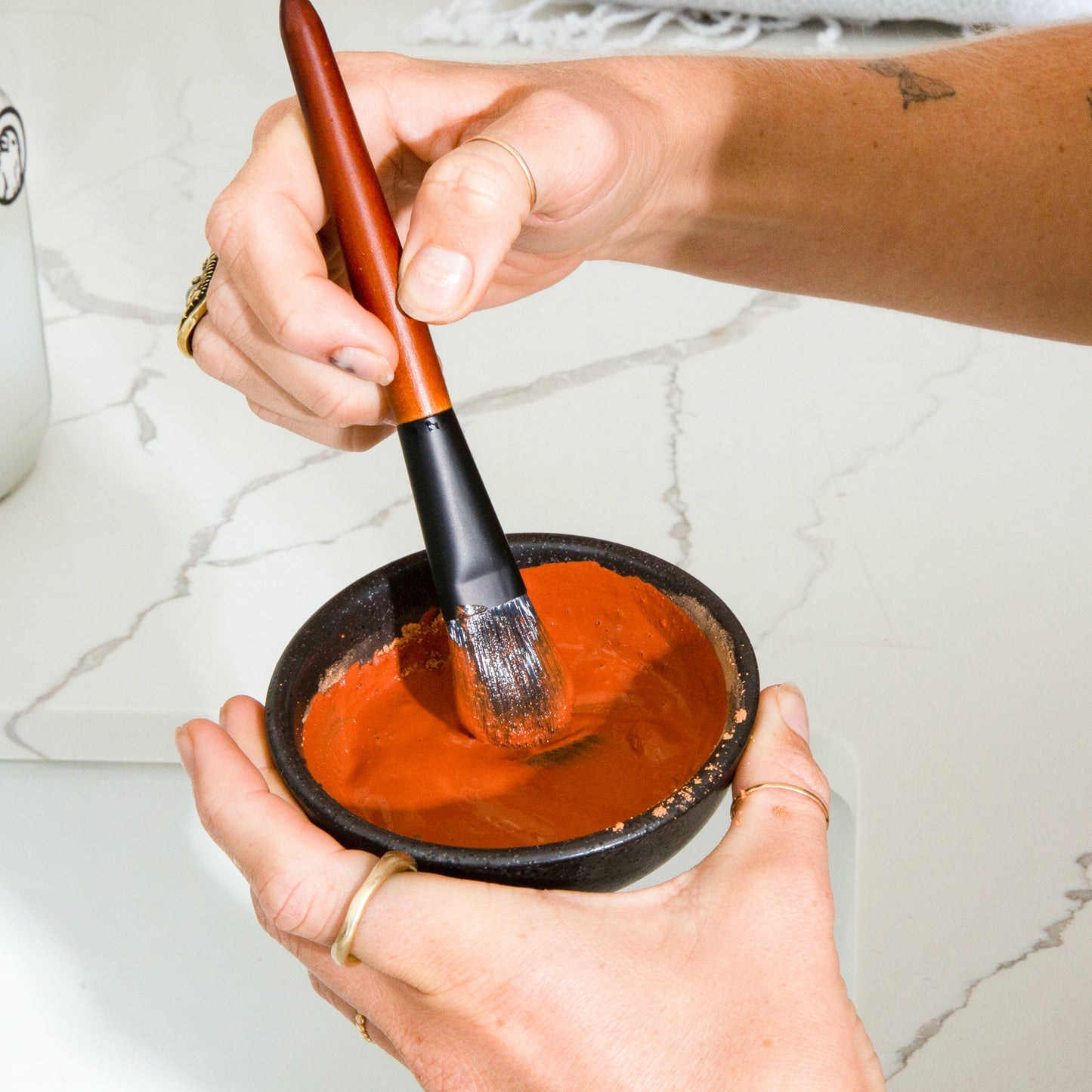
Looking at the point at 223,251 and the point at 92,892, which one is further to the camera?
the point at 92,892

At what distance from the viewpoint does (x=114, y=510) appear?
0.83 m

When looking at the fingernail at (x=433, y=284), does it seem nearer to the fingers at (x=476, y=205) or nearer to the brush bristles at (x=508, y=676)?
the fingers at (x=476, y=205)

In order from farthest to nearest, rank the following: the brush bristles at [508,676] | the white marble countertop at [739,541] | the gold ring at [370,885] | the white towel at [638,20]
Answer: the white towel at [638,20]
the white marble countertop at [739,541]
the brush bristles at [508,676]
the gold ring at [370,885]

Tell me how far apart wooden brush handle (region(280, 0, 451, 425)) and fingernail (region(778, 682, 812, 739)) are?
0.19 meters

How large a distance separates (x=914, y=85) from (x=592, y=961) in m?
0.58

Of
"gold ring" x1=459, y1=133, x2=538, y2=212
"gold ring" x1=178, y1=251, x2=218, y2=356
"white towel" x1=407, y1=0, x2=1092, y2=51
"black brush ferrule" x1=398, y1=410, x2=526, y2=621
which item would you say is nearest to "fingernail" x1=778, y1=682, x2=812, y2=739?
"black brush ferrule" x1=398, y1=410, x2=526, y2=621

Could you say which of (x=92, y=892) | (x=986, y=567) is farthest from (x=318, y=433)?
(x=986, y=567)

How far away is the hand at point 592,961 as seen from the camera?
0.41 meters

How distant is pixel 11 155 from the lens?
2.33 feet

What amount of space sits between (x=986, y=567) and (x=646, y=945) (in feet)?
1.38

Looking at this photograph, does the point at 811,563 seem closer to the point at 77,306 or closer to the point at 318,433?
the point at 318,433

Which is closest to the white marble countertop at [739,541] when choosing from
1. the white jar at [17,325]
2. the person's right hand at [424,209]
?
the white jar at [17,325]

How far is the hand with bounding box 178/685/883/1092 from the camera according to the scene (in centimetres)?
41

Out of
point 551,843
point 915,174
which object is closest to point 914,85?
point 915,174
